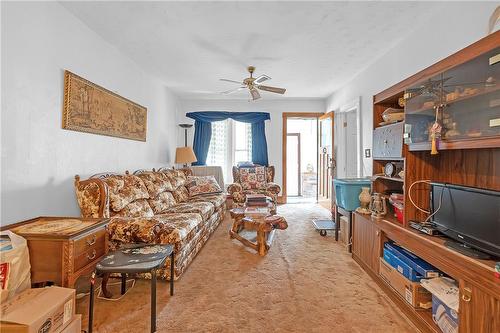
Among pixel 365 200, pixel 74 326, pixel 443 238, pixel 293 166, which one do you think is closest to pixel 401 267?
pixel 443 238

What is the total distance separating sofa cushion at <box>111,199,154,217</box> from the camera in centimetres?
260

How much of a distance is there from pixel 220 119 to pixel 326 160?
270cm

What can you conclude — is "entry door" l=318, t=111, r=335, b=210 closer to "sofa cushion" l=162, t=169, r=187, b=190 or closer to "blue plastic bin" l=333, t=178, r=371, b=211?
"blue plastic bin" l=333, t=178, r=371, b=211

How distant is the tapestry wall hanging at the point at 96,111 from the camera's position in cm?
235

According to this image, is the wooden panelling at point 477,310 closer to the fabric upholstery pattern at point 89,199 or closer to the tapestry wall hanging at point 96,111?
the fabric upholstery pattern at point 89,199

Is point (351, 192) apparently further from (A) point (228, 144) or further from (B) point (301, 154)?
(B) point (301, 154)

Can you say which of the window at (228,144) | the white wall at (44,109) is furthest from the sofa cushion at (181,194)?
the window at (228,144)

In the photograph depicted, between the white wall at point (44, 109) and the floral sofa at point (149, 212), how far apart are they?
24 centimetres

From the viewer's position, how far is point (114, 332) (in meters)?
1.66

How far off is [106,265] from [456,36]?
3.32m

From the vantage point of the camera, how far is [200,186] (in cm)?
451

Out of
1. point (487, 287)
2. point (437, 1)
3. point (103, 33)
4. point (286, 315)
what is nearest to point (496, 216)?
point (487, 287)

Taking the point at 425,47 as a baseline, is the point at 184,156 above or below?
below

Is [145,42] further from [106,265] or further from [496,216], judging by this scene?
[496,216]
